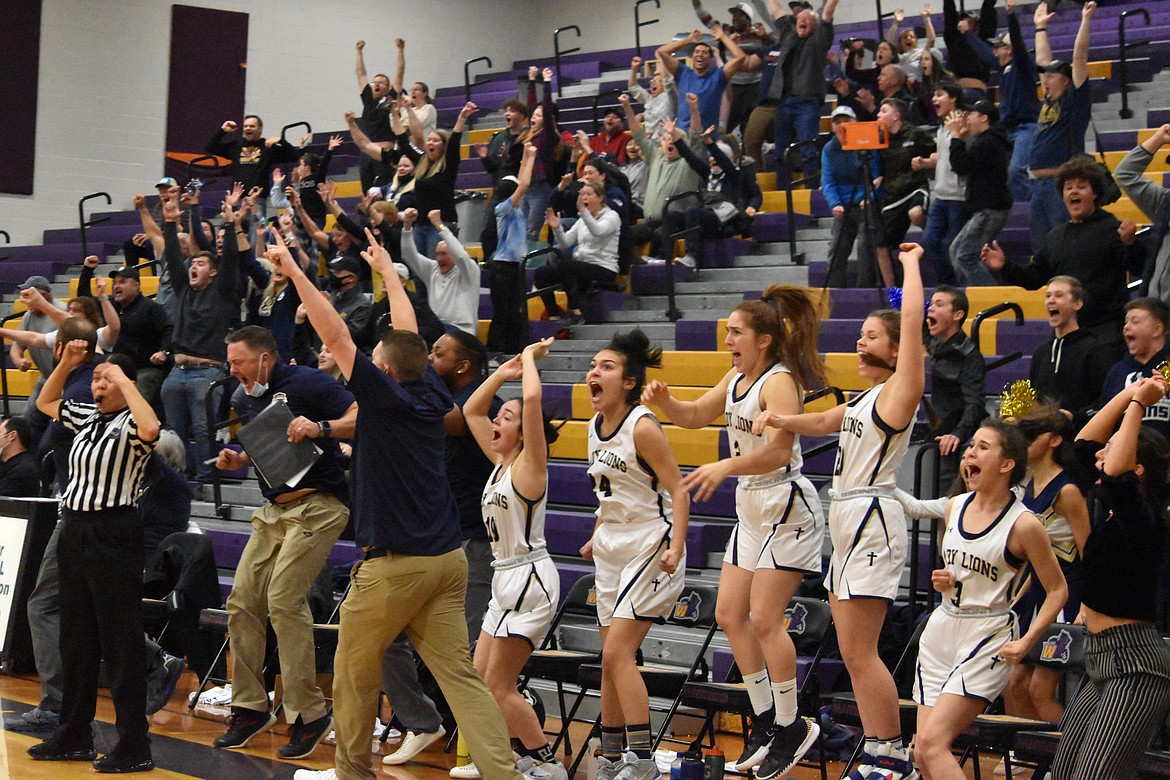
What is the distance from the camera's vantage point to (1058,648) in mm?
6098

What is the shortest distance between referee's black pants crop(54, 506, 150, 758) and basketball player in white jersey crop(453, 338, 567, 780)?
1.46 metres

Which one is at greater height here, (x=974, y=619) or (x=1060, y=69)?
(x=1060, y=69)

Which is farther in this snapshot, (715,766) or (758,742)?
(758,742)

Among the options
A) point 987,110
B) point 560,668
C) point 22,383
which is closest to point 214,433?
point 22,383

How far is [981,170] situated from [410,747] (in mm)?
5086

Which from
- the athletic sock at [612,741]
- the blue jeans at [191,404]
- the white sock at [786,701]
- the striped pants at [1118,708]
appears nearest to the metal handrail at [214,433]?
the blue jeans at [191,404]

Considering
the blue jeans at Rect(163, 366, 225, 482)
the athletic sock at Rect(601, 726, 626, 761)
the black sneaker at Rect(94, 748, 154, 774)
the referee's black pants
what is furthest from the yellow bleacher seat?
the athletic sock at Rect(601, 726, 626, 761)

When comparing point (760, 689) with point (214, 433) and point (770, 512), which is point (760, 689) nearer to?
point (770, 512)

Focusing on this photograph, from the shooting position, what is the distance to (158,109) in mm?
19094

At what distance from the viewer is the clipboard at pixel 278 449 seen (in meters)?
6.77

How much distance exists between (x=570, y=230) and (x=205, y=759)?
19.7ft

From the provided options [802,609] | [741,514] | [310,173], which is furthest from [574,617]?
[310,173]

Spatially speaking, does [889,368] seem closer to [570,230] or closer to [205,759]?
[205,759]

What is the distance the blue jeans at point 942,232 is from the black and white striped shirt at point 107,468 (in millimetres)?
5590
